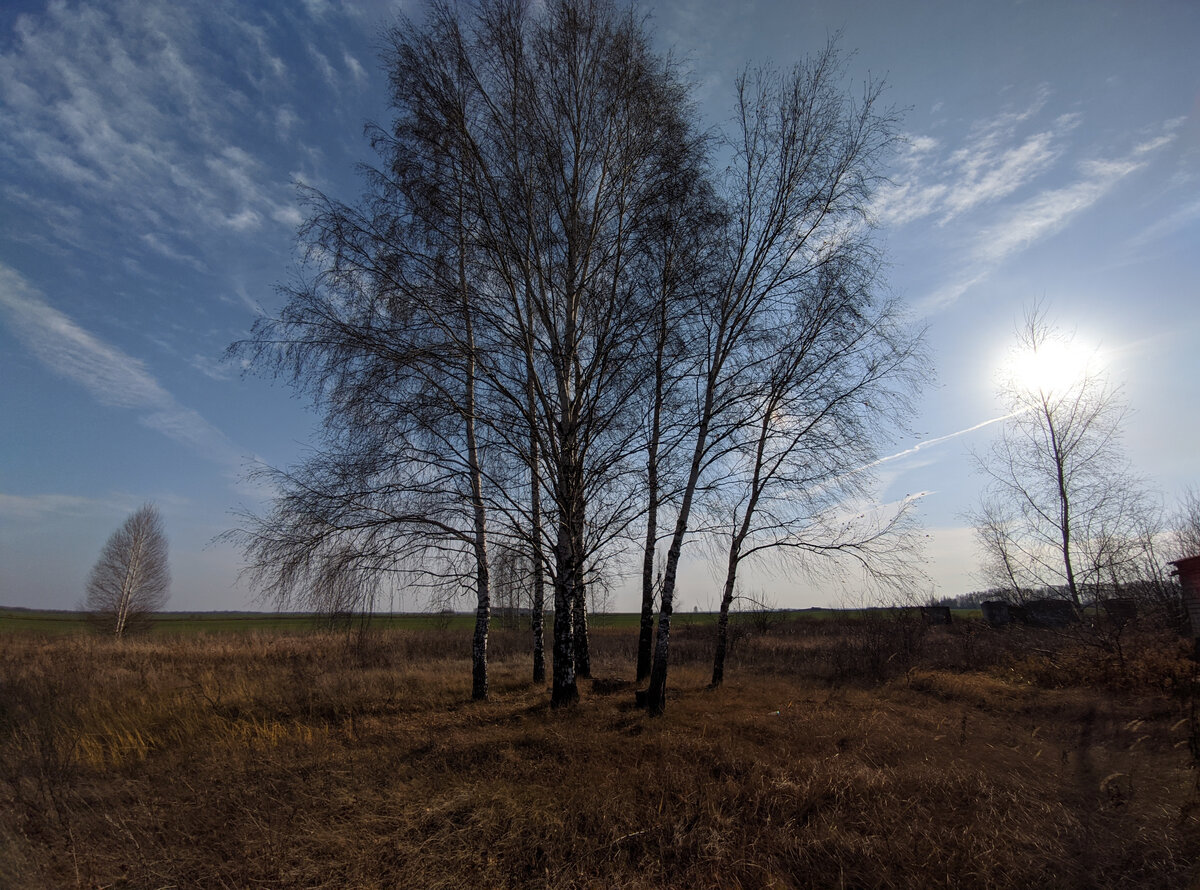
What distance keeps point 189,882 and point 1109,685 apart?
15727 millimetres

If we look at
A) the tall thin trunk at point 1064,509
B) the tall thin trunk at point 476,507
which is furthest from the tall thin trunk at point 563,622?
the tall thin trunk at point 1064,509

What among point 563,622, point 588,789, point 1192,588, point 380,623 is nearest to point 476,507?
point 563,622

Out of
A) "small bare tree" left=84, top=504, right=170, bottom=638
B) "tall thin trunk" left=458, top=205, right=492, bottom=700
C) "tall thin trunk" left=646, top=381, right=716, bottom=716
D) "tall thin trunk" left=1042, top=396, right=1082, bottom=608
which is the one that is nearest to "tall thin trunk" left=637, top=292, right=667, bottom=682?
"tall thin trunk" left=646, top=381, right=716, bottom=716

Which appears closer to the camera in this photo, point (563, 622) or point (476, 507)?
point (476, 507)

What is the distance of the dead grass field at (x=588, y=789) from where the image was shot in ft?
12.7

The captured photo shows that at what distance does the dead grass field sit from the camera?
388cm

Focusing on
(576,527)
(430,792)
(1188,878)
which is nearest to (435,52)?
(576,527)

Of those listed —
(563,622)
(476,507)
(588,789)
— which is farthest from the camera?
(563,622)

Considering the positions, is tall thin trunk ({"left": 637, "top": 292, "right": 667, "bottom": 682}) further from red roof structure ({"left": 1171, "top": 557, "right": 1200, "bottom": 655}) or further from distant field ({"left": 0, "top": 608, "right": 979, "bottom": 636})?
red roof structure ({"left": 1171, "top": 557, "right": 1200, "bottom": 655})

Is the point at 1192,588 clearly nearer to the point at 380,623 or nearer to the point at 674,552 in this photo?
the point at 674,552

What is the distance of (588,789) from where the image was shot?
16.4 ft

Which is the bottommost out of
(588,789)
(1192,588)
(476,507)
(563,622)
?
(588,789)

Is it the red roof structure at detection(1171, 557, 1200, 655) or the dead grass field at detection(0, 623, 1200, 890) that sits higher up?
the red roof structure at detection(1171, 557, 1200, 655)

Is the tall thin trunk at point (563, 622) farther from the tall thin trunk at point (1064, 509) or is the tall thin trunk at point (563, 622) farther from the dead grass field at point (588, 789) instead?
the tall thin trunk at point (1064, 509)
